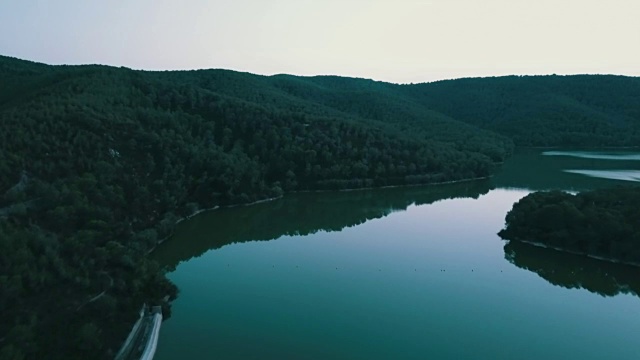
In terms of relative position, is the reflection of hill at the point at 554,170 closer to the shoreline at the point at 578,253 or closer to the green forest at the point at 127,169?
the green forest at the point at 127,169

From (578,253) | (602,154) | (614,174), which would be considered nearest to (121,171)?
(578,253)

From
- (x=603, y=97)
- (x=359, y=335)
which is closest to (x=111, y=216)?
(x=359, y=335)

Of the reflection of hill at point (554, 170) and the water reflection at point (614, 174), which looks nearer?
the reflection of hill at point (554, 170)

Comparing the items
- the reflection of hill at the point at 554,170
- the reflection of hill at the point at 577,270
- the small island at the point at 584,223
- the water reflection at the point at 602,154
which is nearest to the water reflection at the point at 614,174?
the reflection of hill at the point at 554,170

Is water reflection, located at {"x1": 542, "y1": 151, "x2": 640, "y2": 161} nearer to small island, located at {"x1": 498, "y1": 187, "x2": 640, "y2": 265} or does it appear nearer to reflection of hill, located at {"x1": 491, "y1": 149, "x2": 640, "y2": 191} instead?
reflection of hill, located at {"x1": 491, "y1": 149, "x2": 640, "y2": 191}

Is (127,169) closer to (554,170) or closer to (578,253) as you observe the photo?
(578,253)

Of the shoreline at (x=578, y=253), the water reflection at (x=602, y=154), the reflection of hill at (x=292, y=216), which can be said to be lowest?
the water reflection at (x=602, y=154)
